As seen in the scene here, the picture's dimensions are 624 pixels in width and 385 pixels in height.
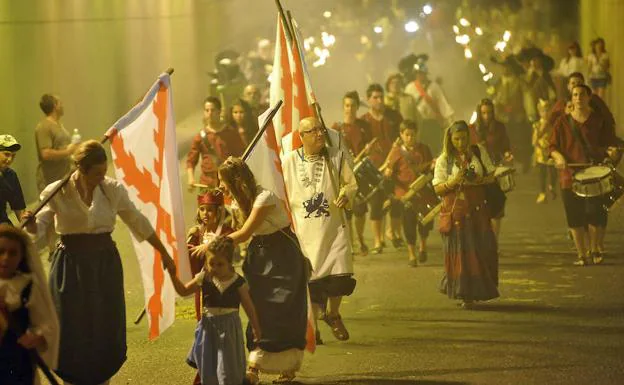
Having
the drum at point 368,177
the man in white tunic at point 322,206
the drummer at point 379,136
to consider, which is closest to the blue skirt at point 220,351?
the man in white tunic at point 322,206

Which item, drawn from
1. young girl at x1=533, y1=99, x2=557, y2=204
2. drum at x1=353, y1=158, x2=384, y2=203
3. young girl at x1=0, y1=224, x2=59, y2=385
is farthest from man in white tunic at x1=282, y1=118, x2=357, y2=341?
young girl at x1=533, y1=99, x2=557, y2=204

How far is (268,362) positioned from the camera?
1007 centimetres

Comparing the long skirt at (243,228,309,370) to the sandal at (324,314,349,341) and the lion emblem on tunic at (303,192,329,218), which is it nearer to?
the lion emblem on tunic at (303,192,329,218)

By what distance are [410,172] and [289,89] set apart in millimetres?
4618

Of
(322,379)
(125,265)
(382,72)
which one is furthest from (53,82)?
(382,72)

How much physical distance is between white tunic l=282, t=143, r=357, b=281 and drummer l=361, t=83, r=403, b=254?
17.2 feet

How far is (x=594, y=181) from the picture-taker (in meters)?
15.2

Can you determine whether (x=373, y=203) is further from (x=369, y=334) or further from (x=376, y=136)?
(x=369, y=334)

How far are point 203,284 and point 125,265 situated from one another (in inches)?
294

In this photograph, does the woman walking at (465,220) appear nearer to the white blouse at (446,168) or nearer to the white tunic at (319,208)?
the white blouse at (446,168)

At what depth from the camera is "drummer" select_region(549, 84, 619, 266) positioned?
50.1ft

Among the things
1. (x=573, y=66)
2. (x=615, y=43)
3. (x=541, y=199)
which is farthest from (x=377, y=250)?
(x=615, y=43)

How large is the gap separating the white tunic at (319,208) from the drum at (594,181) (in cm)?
423

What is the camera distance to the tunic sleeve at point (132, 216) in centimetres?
918
